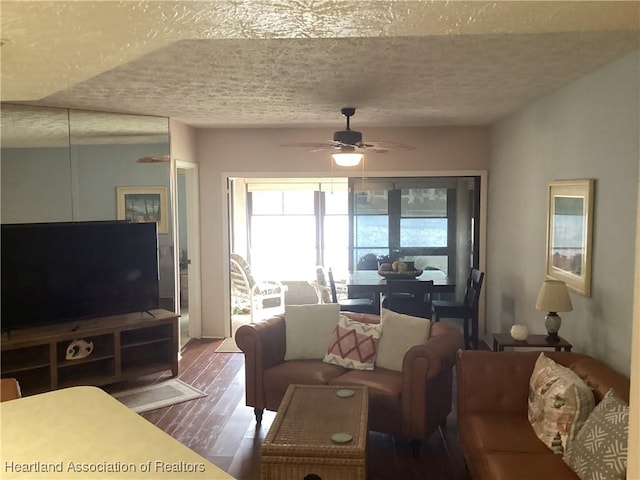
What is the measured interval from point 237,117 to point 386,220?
2.28 metres

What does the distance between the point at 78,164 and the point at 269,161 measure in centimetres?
233

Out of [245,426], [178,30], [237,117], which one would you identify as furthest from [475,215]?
[178,30]

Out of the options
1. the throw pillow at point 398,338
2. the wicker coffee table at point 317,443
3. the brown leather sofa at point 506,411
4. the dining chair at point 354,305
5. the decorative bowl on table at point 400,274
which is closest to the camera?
the brown leather sofa at point 506,411

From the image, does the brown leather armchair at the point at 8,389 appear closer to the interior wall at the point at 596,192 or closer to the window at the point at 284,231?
the interior wall at the point at 596,192

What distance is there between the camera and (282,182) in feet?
31.9

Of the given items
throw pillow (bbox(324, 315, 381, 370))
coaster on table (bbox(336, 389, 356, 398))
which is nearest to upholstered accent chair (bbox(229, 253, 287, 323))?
throw pillow (bbox(324, 315, 381, 370))

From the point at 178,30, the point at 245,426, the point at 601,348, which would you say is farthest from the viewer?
the point at 245,426

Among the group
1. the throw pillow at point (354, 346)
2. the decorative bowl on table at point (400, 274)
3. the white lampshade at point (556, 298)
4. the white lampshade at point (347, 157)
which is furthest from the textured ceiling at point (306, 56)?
the throw pillow at point (354, 346)

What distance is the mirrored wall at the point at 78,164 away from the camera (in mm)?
4750

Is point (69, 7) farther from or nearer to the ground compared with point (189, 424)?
farther from the ground

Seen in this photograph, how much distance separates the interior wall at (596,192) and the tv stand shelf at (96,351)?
3343 millimetres

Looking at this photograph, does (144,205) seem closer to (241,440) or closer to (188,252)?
(188,252)

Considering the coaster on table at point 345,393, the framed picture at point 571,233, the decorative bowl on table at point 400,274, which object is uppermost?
the framed picture at point 571,233

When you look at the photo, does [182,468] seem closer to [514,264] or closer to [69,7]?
[69,7]
